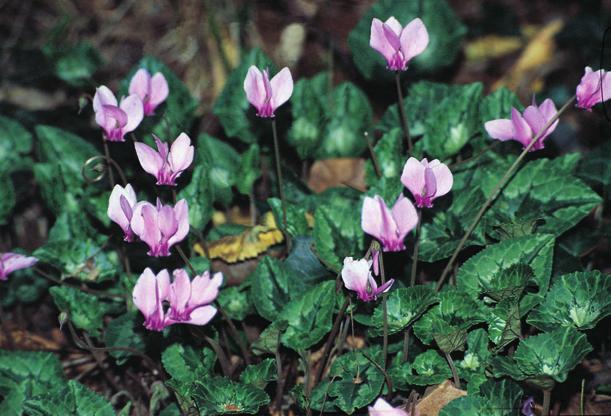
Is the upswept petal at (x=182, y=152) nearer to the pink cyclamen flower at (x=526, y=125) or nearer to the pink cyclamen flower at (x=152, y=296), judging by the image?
the pink cyclamen flower at (x=152, y=296)

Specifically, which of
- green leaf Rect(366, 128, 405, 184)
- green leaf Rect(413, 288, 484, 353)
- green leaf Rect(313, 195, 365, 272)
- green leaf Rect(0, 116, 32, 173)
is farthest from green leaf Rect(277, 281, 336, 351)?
green leaf Rect(0, 116, 32, 173)

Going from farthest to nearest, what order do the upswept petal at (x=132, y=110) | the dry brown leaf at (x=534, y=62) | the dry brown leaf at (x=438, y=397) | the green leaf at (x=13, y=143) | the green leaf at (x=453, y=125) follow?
the dry brown leaf at (x=534, y=62)
the green leaf at (x=13, y=143)
the green leaf at (x=453, y=125)
the upswept petal at (x=132, y=110)
the dry brown leaf at (x=438, y=397)

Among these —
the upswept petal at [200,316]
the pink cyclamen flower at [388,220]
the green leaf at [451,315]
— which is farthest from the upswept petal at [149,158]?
the green leaf at [451,315]

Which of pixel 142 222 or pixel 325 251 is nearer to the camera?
pixel 142 222

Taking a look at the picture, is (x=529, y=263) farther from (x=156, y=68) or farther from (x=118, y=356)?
(x=156, y=68)

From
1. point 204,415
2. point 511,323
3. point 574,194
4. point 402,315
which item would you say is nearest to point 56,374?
point 204,415

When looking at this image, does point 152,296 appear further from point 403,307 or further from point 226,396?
point 403,307

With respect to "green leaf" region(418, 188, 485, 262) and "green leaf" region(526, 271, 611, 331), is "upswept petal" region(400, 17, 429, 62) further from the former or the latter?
"green leaf" region(526, 271, 611, 331)
